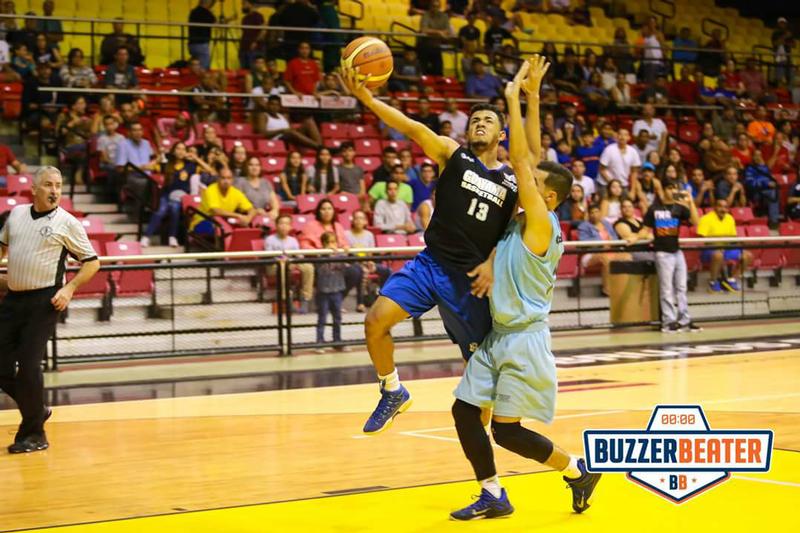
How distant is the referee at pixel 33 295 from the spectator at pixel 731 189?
14.9m

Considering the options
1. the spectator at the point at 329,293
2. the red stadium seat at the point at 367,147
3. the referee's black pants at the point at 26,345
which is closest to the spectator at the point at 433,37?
the red stadium seat at the point at 367,147

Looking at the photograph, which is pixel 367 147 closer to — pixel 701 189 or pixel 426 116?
pixel 426 116

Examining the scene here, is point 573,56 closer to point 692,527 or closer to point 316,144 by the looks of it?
point 316,144

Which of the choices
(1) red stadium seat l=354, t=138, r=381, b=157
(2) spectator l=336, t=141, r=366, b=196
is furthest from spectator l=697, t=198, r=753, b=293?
(1) red stadium seat l=354, t=138, r=381, b=157

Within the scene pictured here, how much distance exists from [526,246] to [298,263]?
859 cm

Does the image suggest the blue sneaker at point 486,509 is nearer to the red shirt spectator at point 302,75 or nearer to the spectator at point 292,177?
the spectator at point 292,177

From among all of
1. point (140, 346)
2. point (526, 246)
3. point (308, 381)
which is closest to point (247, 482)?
point (526, 246)

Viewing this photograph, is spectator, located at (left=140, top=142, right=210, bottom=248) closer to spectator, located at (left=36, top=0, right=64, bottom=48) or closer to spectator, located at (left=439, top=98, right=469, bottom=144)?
spectator, located at (left=36, top=0, right=64, bottom=48)

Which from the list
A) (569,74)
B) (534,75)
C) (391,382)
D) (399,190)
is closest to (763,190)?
(569,74)

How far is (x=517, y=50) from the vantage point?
24.6 meters

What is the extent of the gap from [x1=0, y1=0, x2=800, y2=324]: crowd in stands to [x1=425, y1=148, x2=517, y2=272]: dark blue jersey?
8.07 m

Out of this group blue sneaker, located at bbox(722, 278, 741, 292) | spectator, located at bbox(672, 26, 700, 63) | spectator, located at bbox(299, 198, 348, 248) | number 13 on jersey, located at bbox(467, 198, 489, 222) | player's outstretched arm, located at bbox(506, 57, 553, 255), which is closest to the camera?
player's outstretched arm, located at bbox(506, 57, 553, 255)

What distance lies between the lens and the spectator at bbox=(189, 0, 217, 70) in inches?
820

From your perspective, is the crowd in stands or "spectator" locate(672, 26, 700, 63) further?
"spectator" locate(672, 26, 700, 63)
